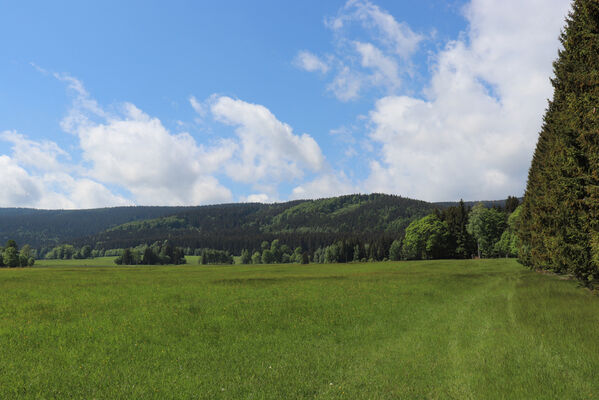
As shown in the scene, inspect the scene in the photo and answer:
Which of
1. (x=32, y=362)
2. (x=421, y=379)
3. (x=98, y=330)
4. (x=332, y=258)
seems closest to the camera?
(x=421, y=379)

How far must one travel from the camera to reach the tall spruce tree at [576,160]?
19.2 metres

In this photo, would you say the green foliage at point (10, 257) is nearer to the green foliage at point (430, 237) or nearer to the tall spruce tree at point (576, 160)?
the green foliage at point (430, 237)

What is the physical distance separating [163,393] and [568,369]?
12672mm

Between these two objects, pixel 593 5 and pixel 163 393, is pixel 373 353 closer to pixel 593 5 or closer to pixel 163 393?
pixel 163 393

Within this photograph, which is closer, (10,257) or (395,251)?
(10,257)

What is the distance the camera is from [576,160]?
21.8 m

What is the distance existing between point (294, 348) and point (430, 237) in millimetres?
93027

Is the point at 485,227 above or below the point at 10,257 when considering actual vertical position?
above

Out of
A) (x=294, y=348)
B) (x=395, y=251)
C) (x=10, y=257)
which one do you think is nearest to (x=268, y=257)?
(x=395, y=251)

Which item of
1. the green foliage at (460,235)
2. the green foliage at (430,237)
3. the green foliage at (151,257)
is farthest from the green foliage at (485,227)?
the green foliage at (151,257)

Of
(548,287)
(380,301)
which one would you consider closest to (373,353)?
(380,301)

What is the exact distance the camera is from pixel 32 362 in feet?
38.7

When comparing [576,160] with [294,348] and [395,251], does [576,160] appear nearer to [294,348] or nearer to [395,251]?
[294,348]

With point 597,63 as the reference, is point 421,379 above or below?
below
